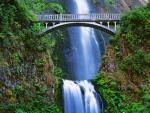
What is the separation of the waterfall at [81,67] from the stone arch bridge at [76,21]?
3.96 m

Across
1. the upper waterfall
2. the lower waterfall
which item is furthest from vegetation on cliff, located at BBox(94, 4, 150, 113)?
the upper waterfall

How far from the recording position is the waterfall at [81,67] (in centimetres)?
2684

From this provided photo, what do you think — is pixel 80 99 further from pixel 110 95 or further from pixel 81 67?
pixel 81 67

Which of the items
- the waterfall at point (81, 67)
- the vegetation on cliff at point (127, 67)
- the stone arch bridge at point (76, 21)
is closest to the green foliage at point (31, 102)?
the waterfall at point (81, 67)

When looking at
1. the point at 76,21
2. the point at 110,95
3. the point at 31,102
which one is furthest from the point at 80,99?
the point at 76,21

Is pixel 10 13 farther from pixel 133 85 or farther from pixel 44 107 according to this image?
pixel 133 85

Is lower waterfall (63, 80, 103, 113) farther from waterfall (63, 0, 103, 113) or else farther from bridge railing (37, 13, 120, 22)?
bridge railing (37, 13, 120, 22)

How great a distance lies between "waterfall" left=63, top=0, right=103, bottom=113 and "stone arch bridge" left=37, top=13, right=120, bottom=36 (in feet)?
13.0

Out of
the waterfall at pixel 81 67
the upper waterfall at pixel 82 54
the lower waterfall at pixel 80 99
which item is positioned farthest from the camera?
the upper waterfall at pixel 82 54

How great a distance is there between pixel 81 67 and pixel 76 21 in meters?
5.68

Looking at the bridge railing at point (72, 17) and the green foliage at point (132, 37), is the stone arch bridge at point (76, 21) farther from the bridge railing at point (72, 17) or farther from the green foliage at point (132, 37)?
the green foliage at point (132, 37)

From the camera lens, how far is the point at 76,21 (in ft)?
97.0

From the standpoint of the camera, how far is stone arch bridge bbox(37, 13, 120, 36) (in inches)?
1150

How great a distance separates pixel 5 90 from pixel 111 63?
30.8 feet
